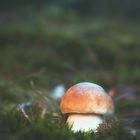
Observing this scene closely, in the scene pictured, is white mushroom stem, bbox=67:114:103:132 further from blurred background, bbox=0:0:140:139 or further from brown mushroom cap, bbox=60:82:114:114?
blurred background, bbox=0:0:140:139

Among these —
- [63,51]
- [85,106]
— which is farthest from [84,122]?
[63,51]

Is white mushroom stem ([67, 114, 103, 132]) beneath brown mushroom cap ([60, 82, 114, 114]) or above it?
beneath

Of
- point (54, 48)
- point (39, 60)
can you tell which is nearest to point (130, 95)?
point (39, 60)

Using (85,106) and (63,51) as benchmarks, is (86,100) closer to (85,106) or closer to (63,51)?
(85,106)

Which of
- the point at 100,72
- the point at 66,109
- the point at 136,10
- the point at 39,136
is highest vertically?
the point at 136,10

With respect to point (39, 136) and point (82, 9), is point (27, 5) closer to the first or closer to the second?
point (82, 9)

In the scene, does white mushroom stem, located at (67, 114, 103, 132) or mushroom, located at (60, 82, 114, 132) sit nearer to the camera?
mushroom, located at (60, 82, 114, 132)

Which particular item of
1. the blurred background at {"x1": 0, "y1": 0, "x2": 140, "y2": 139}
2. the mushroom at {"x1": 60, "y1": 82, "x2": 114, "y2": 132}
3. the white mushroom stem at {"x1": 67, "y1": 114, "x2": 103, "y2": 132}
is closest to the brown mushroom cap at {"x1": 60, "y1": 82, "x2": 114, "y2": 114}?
the mushroom at {"x1": 60, "y1": 82, "x2": 114, "y2": 132}
